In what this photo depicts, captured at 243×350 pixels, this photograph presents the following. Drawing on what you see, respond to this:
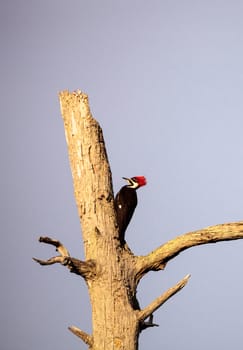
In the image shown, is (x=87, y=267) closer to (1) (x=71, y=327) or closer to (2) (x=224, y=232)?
(1) (x=71, y=327)

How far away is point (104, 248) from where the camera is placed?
6.46 m

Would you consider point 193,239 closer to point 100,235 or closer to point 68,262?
point 100,235

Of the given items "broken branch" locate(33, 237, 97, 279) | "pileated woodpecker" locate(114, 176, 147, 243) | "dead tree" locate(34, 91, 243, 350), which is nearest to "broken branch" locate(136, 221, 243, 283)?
"dead tree" locate(34, 91, 243, 350)

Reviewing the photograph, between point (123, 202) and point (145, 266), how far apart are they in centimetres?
70

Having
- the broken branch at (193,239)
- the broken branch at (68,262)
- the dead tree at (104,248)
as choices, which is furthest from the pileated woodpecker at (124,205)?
the broken branch at (68,262)

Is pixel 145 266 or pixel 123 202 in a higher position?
pixel 123 202

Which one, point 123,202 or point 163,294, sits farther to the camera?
point 123,202

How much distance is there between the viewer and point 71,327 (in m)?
6.45

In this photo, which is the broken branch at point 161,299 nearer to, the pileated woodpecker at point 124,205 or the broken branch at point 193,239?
the broken branch at point 193,239

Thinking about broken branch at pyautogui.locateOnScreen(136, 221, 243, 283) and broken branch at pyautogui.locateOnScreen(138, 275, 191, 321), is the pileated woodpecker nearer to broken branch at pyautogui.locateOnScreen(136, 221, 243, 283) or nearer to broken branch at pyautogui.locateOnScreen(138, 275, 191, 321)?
broken branch at pyautogui.locateOnScreen(136, 221, 243, 283)

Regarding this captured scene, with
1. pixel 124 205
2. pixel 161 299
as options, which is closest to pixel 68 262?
pixel 161 299

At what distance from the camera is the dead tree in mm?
6383

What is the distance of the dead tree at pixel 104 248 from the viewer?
6.38 metres

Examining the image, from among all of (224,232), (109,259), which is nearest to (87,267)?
(109,259)
